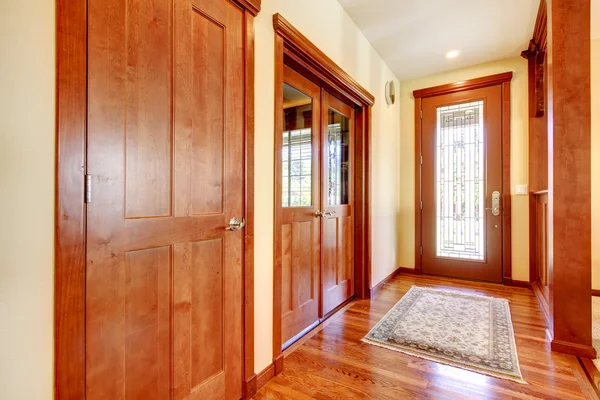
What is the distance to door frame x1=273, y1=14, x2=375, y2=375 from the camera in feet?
6.26

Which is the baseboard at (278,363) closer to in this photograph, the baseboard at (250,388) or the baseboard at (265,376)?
the baseboard at (265,376)

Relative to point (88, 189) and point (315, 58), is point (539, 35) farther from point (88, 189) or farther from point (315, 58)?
point (88, 189)

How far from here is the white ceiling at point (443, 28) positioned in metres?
2.72

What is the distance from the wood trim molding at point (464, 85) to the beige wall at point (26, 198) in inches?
167

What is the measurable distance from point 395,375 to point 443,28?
3160 millimetres

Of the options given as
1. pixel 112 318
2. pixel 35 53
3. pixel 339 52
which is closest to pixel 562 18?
pixel 339 52

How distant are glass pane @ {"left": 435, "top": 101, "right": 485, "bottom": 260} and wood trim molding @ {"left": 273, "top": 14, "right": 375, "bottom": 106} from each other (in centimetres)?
167

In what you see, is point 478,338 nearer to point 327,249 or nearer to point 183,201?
point 327,249

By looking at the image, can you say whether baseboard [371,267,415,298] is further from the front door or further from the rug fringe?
the rug fringe

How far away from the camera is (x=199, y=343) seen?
1423mm

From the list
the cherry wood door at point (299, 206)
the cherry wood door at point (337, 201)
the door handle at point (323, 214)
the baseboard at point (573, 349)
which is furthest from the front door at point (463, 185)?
the cherry wood door at point (299, 206)

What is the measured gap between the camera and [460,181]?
4.06m

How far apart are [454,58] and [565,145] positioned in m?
2.13

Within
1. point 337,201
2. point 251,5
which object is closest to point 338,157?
point 337,201
